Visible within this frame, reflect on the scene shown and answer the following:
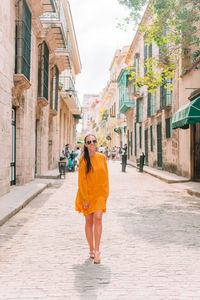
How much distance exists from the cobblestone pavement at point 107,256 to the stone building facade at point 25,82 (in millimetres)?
3410

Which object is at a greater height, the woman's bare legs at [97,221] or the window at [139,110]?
the window at [139,110]

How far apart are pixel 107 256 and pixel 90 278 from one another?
2.76ft

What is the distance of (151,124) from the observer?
77.3 feet

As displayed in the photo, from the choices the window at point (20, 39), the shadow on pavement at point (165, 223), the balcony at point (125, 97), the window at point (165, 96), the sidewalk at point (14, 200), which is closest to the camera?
the shadow on pavement at point (165, 223)

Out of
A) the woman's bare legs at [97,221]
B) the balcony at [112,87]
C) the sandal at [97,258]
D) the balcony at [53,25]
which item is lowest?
the sandal at [97,258]

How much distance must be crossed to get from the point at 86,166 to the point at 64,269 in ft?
3.88

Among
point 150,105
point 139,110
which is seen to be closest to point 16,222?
point 150,105

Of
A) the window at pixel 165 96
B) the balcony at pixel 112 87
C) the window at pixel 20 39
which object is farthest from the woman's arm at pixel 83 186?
the balcony at pixel 112 87

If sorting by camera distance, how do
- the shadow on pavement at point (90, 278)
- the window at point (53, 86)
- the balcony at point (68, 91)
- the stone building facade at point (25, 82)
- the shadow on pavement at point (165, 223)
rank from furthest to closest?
the balcony at point (68, 91), the window at point (53, 86), the stone building facade at point (25, 82), the shadow on pavement at point (165, 223), the shadow on pavement at point (90, 278)

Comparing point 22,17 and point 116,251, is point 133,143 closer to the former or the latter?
point 22,17

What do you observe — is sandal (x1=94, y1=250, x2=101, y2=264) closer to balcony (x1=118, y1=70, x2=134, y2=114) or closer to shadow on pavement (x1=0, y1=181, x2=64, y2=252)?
shadow on pavement (x1=0, y1=181, x2=64, y2=252)

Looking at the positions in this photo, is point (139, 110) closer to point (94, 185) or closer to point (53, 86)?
point (53, 86)

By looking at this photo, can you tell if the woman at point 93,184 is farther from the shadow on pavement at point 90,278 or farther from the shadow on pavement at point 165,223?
the shadow on pavement at point 165,223

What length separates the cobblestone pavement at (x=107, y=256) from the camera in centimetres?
331
